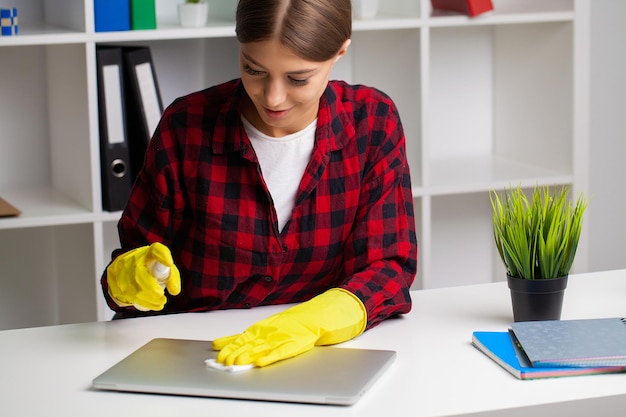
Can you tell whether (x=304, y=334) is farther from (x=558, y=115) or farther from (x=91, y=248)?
(x=558, y=115)

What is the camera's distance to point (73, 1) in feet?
7.26

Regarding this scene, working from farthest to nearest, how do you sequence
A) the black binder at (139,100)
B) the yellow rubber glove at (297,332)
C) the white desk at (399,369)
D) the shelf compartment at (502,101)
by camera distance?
the shelf compartment at (502,101)
the black binder at (139,100)
the yellow rubber glove at (297,332)
the white desk at (399,369)

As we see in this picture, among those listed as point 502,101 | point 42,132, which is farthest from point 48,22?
point 502,101

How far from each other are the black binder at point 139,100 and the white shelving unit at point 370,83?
71mm

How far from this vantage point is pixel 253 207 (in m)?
1.59

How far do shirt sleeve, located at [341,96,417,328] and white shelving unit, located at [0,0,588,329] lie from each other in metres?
0.74

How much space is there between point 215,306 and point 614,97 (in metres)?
1.74

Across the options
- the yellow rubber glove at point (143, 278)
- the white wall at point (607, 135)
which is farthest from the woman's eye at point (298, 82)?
the white wall at point (607, 135)

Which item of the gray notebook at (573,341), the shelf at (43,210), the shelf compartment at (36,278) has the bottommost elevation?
the shelf compartment at (36,278)

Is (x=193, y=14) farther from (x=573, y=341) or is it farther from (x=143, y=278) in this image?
(x=573, y=341)

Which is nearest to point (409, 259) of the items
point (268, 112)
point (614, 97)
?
point (268, 112)

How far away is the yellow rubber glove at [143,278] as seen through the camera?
4.49 feet

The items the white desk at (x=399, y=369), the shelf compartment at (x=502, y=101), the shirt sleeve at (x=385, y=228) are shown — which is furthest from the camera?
the shelf compartment at (x=502, y=101)

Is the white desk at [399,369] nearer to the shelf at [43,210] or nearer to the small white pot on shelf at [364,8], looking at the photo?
the shelf at [43,210]
